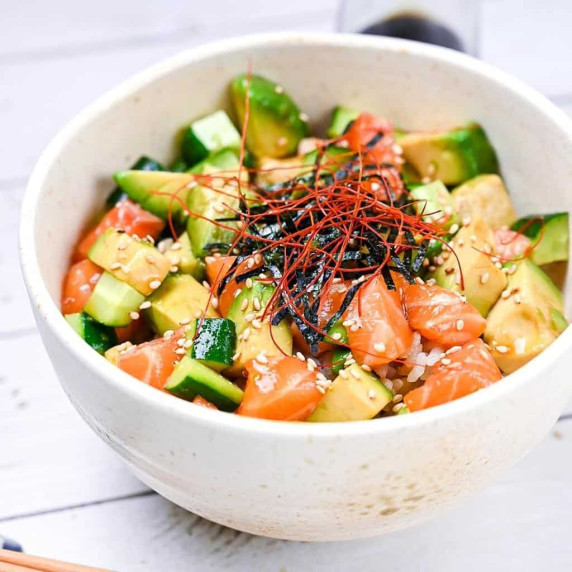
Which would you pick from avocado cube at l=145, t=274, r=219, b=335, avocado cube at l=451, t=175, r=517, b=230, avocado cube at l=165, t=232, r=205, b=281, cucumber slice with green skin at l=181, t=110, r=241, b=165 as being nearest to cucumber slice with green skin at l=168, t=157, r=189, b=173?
cucumber slice with green skin at l=181, t=110, r=241, b=165

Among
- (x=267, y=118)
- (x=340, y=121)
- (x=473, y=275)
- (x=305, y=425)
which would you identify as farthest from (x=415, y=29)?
(x=305, y=425)

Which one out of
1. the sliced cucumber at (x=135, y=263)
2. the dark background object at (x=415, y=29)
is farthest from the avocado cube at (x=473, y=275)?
the dark background object at (x=415, y=29)

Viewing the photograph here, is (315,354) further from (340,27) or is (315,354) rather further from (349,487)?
(340,27)

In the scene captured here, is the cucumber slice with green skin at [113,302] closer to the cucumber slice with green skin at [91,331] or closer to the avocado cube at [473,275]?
the cucumber slice with green skin at [91,331]

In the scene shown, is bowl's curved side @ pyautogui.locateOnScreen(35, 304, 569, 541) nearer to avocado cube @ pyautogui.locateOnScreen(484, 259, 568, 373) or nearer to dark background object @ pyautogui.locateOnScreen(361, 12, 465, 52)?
avocado cube @ pyautogui.locateOnScreen(484, 259, 568, 373)

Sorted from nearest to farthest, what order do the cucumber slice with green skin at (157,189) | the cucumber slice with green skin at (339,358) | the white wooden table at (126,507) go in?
the cucumber slice with green skin at (339,358) → the white wooden table at (126,507) → the cucumber slice with green skin at (157,189)

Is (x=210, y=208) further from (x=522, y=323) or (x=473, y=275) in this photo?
(x=522, y=323)

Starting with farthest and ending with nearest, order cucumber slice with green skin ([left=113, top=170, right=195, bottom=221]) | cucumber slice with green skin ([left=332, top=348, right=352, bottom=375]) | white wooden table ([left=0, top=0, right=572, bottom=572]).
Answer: cucumber slice with green skin ([left=113, top=170, right=195, bottom=221]) → white wooden table ([left=0, top=0, right=572, bottom=572]) → cucumber slice with green skin ([left=332, top=348, right=352, bottom=375])
